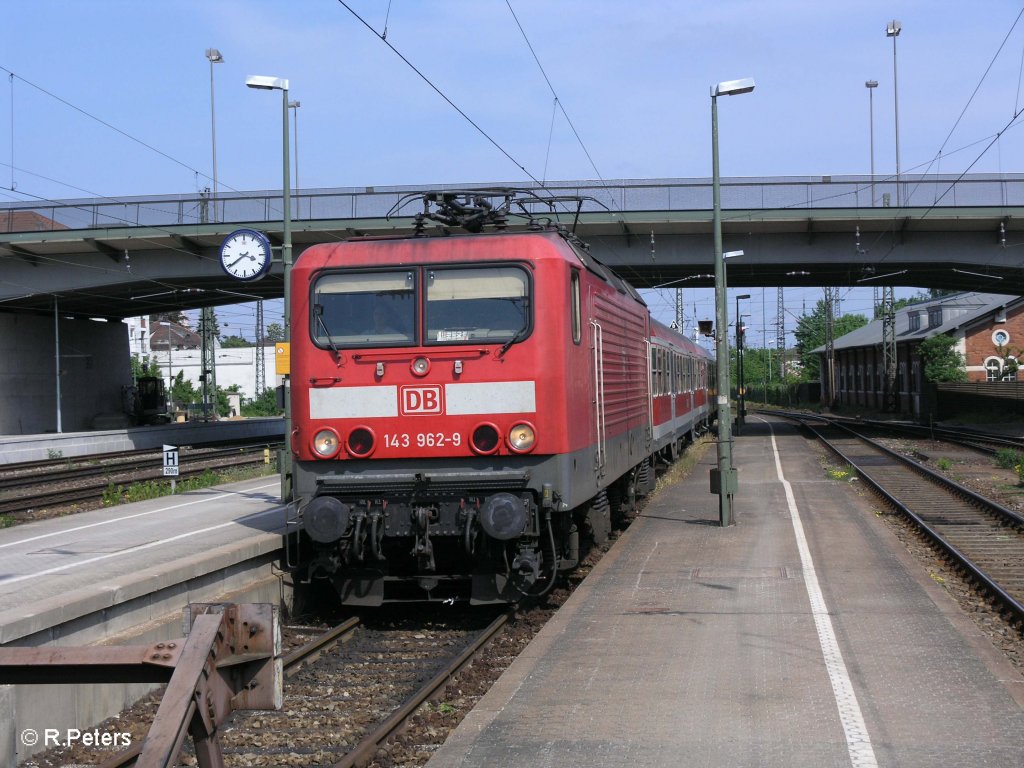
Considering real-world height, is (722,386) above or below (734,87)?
below

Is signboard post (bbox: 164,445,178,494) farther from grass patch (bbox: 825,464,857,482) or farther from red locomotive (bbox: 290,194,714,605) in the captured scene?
grass patch (bbox: 825,464,857,482)

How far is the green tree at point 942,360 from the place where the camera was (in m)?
51.8

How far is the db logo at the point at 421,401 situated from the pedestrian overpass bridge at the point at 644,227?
17379mm

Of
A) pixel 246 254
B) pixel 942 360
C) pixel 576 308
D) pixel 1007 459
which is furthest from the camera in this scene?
pixel 942 360

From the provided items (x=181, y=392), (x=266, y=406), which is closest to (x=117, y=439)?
(x=181, y=392)

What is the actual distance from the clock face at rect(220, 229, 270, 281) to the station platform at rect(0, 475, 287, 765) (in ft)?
12.7

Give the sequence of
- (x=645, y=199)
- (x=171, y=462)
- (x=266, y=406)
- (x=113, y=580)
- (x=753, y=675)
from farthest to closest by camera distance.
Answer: (x=266, y=406)
(x=645, y=199)
(x=171, y=462)
(x=113, y=580)
(x=753, y=675)

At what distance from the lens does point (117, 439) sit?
3309 centimetres

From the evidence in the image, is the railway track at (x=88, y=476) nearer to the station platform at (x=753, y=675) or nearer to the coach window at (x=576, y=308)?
the station platform at (x=753, y=675)

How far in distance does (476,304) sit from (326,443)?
174 centimetres

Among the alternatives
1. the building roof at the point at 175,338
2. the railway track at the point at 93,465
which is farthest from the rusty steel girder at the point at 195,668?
the building roof at the point at 175,338

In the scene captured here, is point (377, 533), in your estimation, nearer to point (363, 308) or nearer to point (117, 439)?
point (363, 308)

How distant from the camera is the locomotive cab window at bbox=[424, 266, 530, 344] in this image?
9.33 meters

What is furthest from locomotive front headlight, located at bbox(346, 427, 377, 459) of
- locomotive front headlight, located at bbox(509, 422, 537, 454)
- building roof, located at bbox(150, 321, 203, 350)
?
building roof, located at bbox(150, 321, 203, 350)
